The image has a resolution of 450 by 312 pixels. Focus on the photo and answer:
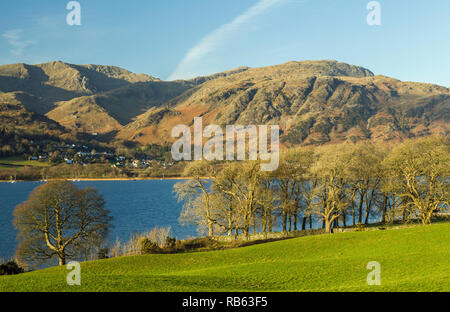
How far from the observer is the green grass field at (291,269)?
57.0 feet

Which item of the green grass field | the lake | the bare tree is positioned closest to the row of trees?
the bare tree

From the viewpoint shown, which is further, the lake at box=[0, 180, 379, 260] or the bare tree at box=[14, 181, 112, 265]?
the lake at box=[0, 180, 379, 260]

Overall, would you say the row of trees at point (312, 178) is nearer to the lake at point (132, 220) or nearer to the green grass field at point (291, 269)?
the green grass field at point (291, 269)

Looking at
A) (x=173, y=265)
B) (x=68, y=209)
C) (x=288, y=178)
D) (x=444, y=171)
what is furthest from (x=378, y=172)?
(x=68, y=209)

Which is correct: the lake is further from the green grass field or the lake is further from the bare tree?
the green grass field

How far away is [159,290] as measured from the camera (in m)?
16.3

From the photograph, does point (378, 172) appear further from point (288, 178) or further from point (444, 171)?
point (288, 178)

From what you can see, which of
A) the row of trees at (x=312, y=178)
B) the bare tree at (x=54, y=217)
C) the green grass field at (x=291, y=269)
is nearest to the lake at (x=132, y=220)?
the bare tree at (x=54, y=217)

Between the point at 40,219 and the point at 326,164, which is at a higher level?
the point at 326,164

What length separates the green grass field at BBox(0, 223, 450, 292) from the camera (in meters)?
17.4

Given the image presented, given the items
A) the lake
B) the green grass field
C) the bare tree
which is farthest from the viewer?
the lake

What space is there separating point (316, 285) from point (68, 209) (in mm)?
40296

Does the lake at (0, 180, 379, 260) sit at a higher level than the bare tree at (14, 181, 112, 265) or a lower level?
lower

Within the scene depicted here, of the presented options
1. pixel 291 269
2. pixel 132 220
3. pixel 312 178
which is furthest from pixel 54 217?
pixel 132 220
